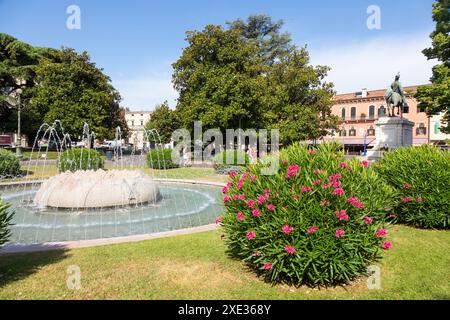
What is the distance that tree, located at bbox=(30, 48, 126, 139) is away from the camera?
131 ft

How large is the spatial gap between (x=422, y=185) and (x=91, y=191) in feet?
32.2

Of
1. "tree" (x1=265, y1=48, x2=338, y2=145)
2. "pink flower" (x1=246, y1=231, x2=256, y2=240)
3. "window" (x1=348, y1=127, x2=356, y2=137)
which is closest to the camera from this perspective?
"pink flower" (x1=246, y1=231, x2=256, y2=240)

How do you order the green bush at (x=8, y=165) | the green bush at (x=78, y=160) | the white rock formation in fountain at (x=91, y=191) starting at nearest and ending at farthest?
the white rock formation in fountain at (x=91, y=191)
the green bush at (x=8, y=165)
the green bush at (x=78, y=160)

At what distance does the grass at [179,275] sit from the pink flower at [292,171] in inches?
68.0

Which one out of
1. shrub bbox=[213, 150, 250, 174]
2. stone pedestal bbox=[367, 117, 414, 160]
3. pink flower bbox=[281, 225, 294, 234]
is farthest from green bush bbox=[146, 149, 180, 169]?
pink flower bbox=[281, 225, 294, 234]

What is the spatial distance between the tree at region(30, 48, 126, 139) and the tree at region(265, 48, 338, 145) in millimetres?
22100

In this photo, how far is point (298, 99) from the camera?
120 ft

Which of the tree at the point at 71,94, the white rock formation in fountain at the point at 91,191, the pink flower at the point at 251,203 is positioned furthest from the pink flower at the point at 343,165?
the tree at the point at 71,94

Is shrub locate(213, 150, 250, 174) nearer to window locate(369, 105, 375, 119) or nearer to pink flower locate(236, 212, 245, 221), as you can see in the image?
pink flower locate(236, 212, 245, 221)

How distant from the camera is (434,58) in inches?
1039

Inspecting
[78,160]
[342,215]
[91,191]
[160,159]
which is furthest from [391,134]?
[342,215]

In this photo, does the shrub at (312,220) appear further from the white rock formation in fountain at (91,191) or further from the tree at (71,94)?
the tree at (71,94)

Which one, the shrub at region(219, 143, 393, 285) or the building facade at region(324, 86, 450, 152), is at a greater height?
the building facade at region(324, 86, 450, 152)

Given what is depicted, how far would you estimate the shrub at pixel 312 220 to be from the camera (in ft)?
15.6
